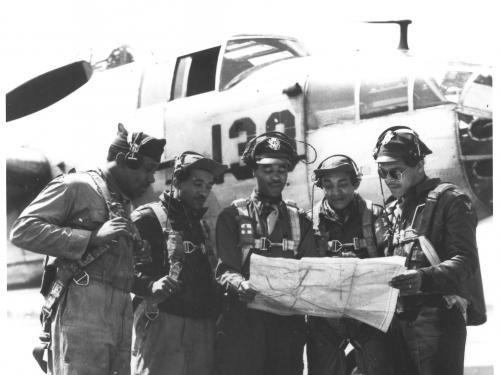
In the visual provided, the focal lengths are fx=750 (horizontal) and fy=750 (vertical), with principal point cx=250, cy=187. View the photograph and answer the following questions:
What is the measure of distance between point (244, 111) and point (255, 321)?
2.15m

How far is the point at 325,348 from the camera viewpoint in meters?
4.70

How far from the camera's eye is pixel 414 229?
181 inches

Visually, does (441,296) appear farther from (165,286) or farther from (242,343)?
(165,286)

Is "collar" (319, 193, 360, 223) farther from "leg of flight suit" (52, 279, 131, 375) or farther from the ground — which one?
"leg of flight suit" (52, 279, 131, 375)

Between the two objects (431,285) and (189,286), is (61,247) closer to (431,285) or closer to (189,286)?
(189,286)

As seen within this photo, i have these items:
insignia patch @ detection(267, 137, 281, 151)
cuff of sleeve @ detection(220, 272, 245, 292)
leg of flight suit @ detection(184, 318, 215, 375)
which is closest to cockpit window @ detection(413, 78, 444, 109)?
insignia patch @ detection(267, 137, 281, 151)

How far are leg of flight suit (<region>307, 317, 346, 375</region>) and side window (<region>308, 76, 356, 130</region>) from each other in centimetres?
179

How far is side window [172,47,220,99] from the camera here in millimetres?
6711

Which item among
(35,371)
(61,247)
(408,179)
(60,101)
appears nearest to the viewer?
(61,247)

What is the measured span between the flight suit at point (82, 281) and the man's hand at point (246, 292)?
0.69 m

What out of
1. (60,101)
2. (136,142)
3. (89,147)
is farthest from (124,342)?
(60,101)

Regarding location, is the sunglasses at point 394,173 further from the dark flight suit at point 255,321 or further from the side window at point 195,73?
the side window at point 195,73

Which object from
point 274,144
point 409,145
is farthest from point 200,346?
point 409,145

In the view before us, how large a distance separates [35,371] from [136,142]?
2621 millimetres
